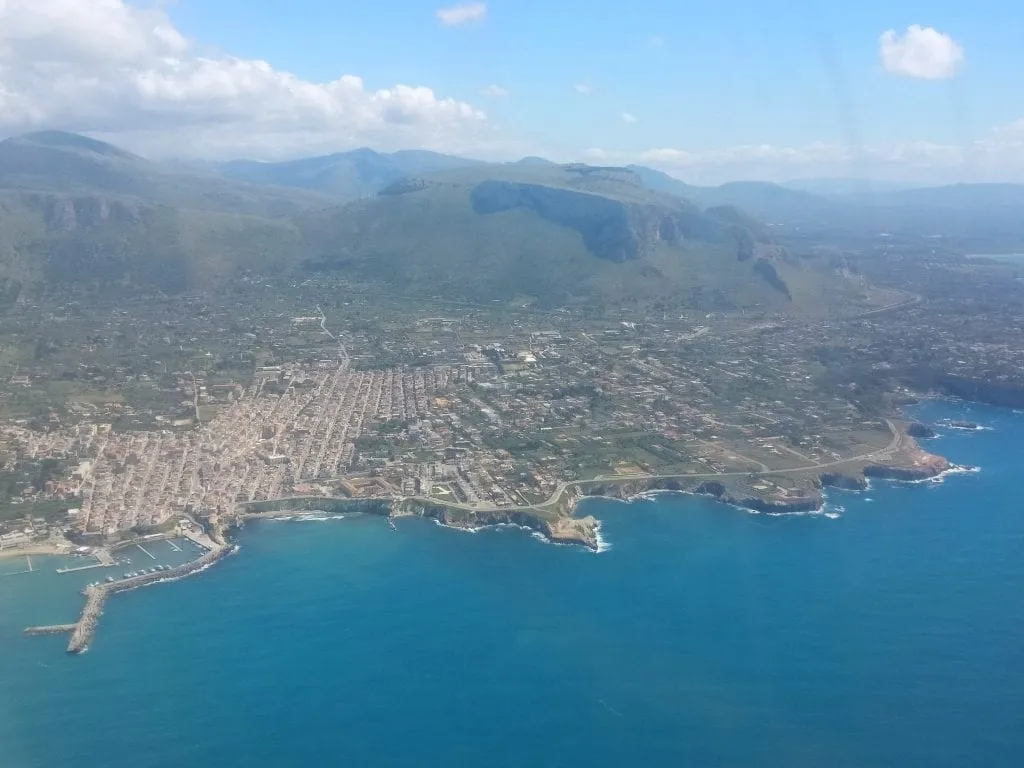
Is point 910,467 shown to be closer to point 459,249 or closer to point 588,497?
point 588,497

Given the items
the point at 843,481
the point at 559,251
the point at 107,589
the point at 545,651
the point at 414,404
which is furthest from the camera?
the point at 559,251

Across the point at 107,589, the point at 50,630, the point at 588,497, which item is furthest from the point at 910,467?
the point at 50,630

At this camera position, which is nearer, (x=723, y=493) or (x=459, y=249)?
(x=723, y=493)

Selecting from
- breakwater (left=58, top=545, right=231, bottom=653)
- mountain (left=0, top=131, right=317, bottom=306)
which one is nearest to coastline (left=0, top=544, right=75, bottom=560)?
breakwater (left=58, top=545, right=231, bottom=653)

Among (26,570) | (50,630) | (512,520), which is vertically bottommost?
(50,630)

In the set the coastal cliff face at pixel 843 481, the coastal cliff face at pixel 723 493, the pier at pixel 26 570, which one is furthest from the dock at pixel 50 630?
the coastal cliff face at pixel 843 481

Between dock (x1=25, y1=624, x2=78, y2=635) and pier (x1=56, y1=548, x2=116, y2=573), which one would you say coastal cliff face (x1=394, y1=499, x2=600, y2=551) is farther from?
dock (x1=25, y1=624, x2=78, y2=635)
